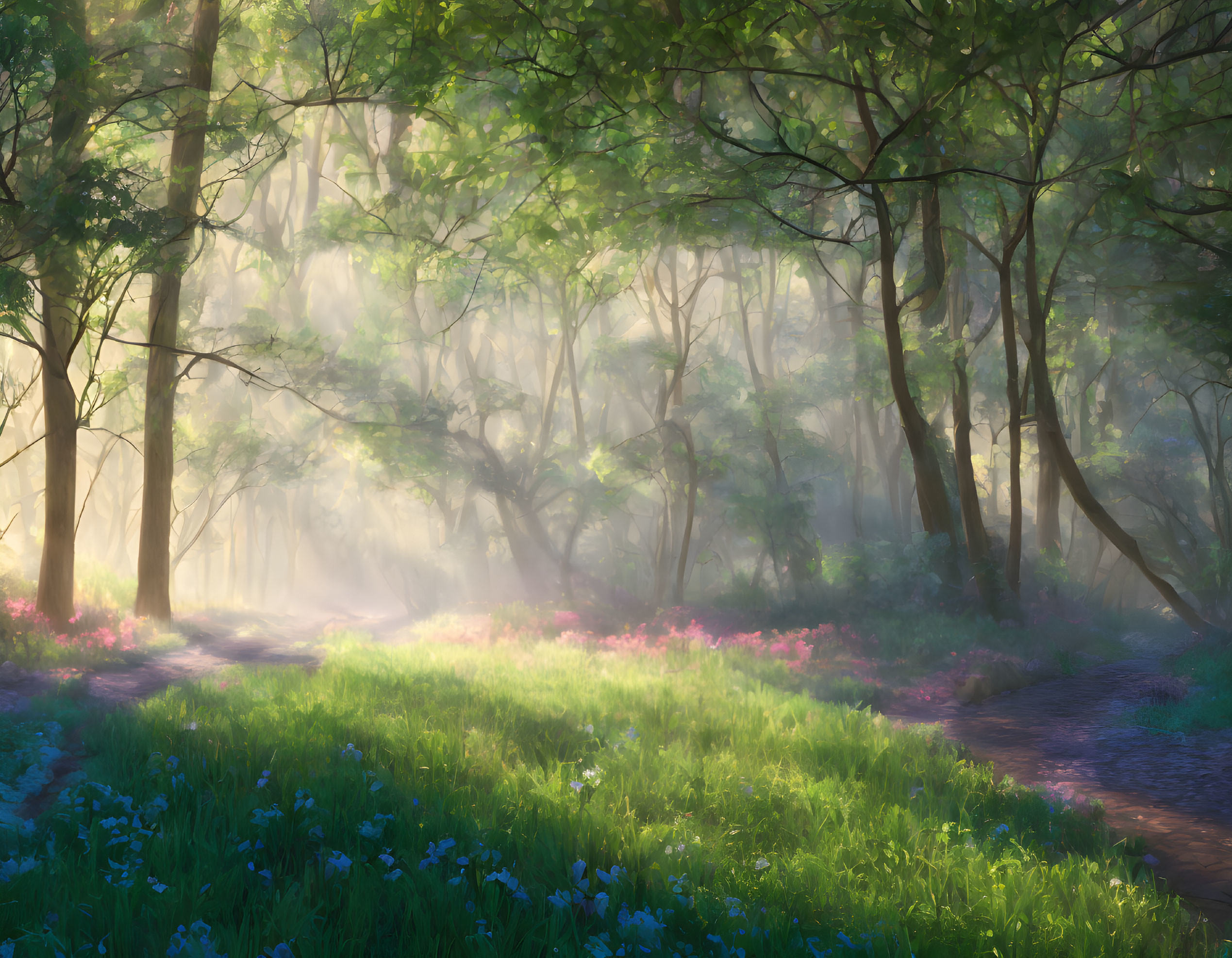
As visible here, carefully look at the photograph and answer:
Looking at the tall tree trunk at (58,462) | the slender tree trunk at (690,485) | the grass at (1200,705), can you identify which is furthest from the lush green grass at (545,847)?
the slender tree trunk at (690,485)

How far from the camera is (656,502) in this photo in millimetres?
29625

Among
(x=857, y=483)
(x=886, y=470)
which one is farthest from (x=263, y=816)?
(x=886, y=470)

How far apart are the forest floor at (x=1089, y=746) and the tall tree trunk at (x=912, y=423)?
11.2 ft

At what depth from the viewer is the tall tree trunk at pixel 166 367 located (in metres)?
13.1

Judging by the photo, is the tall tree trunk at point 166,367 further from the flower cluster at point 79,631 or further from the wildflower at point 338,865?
the wildflower at point 338,865

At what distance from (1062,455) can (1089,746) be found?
524 centimetres

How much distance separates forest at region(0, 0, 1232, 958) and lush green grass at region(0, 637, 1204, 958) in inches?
1.4

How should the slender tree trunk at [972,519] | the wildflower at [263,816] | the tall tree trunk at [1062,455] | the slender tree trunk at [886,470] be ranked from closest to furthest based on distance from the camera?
the wildflower at [263,816]
the tall tree trunk at [1062,455]
the slender tree trunk at [972,519]
the slender tree trunk at [886,470]

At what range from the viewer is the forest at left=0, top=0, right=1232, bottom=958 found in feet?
12.5

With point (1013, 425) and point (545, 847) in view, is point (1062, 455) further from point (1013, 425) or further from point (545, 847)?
point (545, 847)

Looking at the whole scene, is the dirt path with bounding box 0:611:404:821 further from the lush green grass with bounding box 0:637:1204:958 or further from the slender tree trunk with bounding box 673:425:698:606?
the slender tree trunk with bounding box 673:425:698:606

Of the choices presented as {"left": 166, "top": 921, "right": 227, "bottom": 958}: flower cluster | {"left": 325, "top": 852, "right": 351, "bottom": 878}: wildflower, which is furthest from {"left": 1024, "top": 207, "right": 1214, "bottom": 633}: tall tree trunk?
{"left": 166, "top": 921, "right": 227, "bottom": 958}: flower cluster

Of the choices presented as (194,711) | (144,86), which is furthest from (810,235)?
(144,86)

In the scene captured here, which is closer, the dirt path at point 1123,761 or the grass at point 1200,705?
the dirt path at point 1123,761
